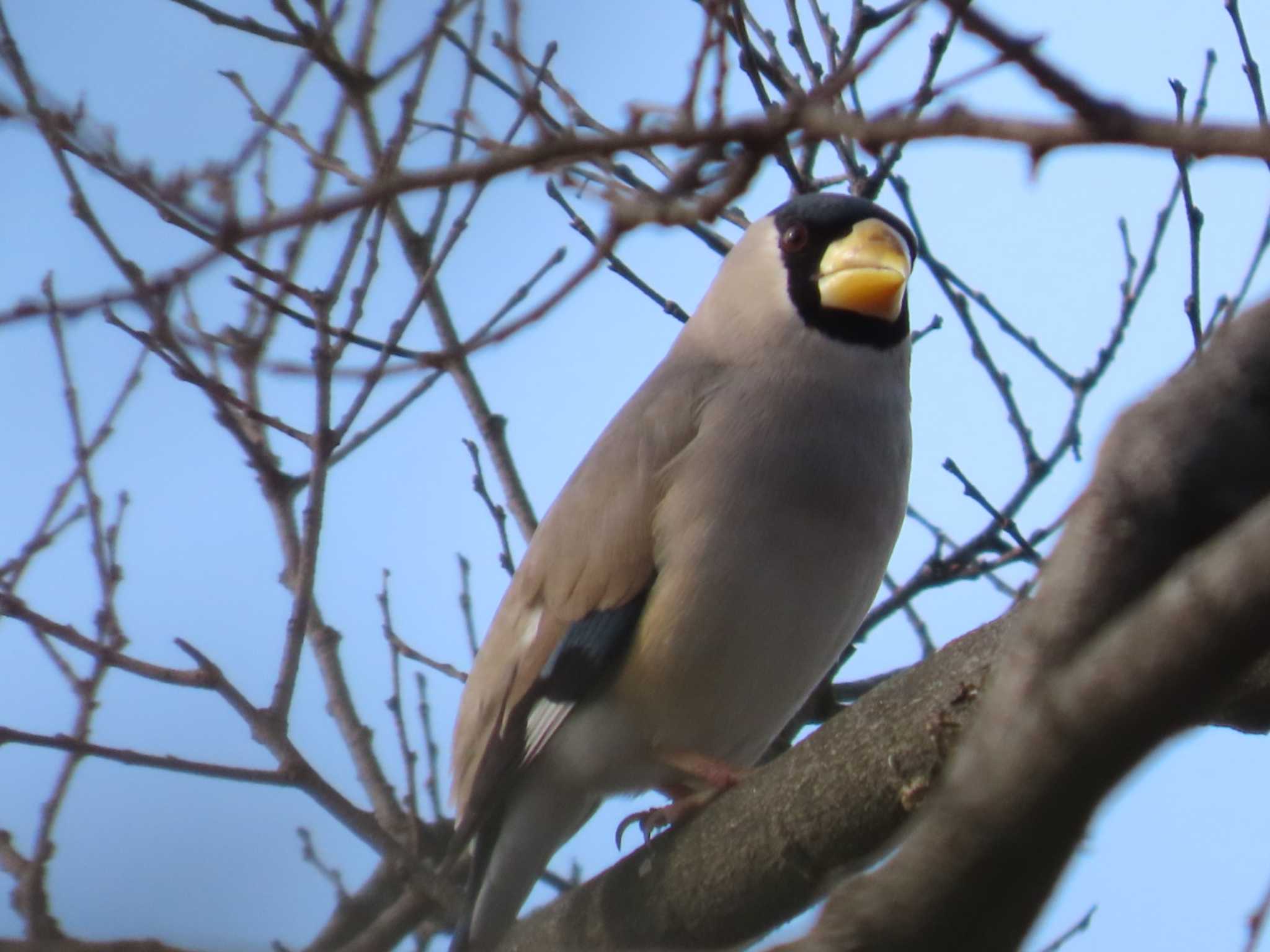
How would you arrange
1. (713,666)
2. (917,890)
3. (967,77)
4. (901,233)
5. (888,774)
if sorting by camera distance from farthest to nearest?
(901,233) < (713,666) < (888,774) < (967,77) < (917,890)

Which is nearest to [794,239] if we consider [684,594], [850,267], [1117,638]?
[850,267]

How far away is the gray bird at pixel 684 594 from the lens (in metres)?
4.09

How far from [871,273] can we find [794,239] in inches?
13.7

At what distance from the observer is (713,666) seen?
407 cm

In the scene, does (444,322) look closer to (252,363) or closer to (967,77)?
(252,363)

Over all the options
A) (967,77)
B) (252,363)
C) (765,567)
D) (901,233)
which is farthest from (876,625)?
(967,77)

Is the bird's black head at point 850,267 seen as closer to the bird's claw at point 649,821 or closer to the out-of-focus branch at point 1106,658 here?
the bird's claw at point 649,821

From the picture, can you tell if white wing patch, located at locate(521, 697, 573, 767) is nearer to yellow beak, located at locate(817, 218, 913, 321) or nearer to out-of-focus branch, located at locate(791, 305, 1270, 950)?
yellow beak, located at locate(817, 218, 913, 321)

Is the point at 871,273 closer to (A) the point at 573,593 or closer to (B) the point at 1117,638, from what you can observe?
(A) the point at 573,593

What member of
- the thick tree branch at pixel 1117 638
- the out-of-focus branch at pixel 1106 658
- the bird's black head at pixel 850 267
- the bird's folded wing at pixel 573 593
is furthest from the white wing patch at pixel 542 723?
the out-of-focus branch at pixel 1106 658

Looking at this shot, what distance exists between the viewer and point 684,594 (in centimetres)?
409

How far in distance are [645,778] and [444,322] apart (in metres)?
1.50

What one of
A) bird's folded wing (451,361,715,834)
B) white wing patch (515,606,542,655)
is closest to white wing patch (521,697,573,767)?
bird's folded wing (451,361,715,834)

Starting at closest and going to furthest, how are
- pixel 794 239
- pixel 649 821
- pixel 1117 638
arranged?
1. pixel 1117 638
2. pixel 649 821
3. pixel 794 239
